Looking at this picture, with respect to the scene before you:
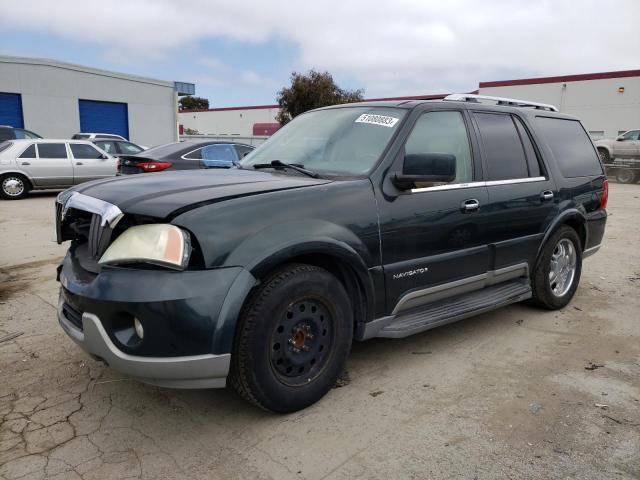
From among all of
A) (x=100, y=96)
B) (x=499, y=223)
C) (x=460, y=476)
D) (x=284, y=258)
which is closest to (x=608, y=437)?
(x=460, y=476)

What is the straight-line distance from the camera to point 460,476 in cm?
245

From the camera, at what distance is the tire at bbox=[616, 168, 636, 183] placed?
20.2 metres

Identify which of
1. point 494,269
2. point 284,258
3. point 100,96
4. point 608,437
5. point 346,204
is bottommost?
point 608,437

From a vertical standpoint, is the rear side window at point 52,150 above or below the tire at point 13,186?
above

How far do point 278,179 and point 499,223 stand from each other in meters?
1.80

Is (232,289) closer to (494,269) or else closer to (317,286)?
(317,286)

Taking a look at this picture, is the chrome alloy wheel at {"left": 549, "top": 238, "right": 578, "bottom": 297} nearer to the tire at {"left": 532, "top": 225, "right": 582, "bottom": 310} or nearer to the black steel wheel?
the tire at {"left": 532, "top": 225, "right": 582, "bottom": 310}

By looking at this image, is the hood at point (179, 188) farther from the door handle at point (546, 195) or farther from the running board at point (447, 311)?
the door handle at point (546, 195)

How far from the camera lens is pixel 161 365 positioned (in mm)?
2494

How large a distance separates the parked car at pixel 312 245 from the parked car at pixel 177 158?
18.2 ft

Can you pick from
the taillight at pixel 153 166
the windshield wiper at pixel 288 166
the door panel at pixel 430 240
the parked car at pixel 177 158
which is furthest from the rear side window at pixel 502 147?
the taillight at pixel 153 166

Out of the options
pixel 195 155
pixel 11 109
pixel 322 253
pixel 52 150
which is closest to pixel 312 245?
pixel 322 253

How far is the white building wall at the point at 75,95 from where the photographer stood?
24500 millimetres

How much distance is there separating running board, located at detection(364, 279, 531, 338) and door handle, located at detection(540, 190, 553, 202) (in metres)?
0.71
